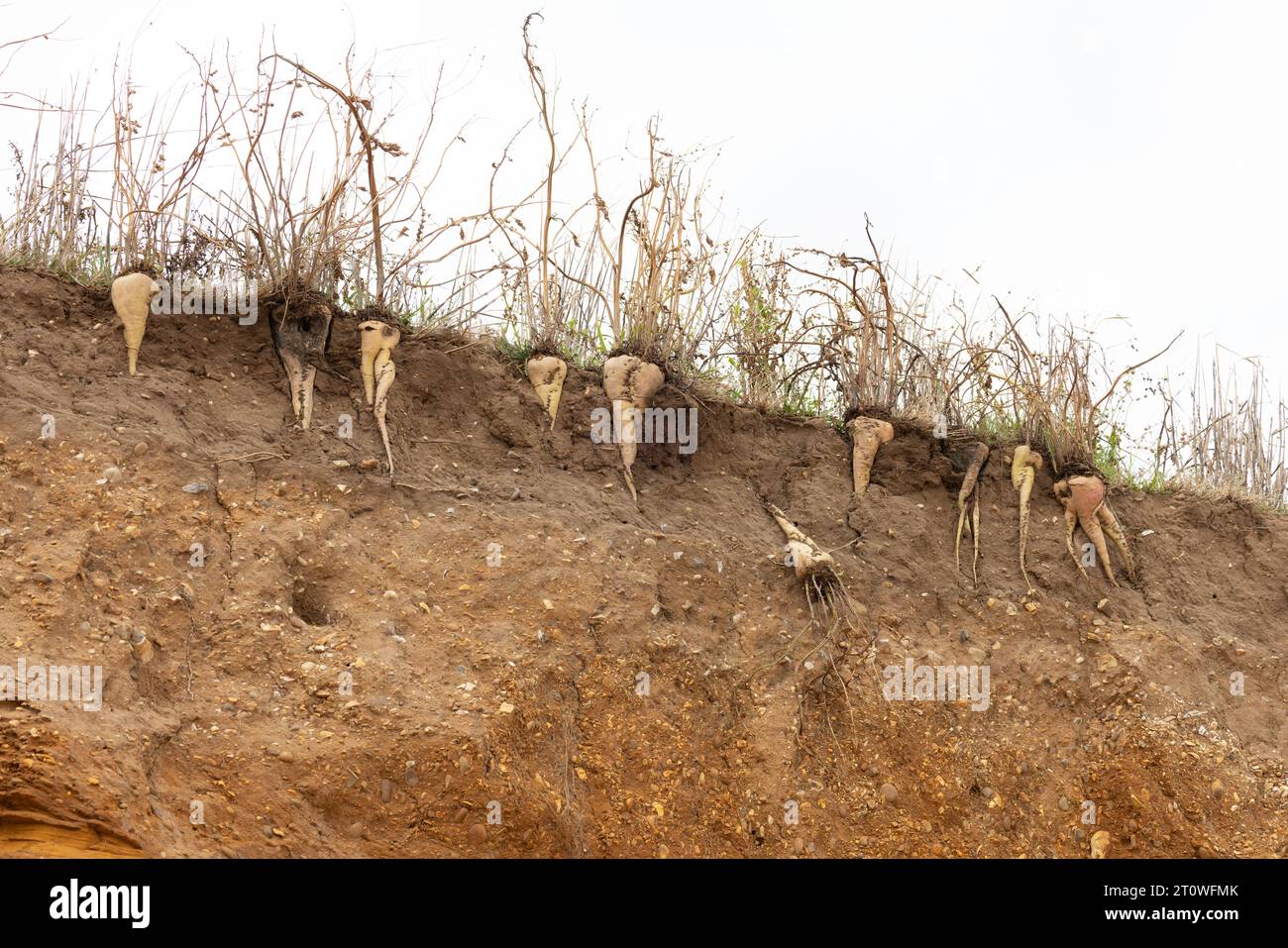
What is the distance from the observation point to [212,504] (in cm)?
485

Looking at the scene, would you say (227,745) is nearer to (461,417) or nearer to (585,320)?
(461,417)

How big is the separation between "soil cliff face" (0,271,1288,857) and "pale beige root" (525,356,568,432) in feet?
0.25

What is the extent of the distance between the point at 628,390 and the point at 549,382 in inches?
14.7

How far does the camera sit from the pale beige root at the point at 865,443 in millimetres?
6070

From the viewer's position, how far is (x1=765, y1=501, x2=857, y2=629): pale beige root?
5.48 m

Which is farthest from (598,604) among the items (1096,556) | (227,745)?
(1096,556)

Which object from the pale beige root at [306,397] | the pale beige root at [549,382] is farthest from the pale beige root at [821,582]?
the pale beige root at [306,397]

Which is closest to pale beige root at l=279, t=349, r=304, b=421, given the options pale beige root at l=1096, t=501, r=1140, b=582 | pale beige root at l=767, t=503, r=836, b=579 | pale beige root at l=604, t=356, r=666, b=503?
pale beige root at l=604, t=356, r=666, b=503

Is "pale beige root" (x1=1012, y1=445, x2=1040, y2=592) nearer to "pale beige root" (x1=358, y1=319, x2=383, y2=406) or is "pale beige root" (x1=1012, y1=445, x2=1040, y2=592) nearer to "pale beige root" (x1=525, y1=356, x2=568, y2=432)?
"pale beige root" (x1=525, y1=356, x2=568, y2=432)

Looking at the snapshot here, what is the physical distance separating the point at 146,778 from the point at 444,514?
1.64 m

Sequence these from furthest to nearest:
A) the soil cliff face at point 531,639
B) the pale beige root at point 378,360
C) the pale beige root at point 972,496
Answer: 1. the pale beige root at point 972,496
2. the pale beige root at point 378,360
3. the soil cliff face at point 531,639

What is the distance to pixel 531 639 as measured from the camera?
4.93 meters

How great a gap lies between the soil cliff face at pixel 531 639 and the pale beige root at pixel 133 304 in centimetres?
10

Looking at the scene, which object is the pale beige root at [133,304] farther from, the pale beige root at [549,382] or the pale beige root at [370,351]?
the pale beige root at [549,382]
